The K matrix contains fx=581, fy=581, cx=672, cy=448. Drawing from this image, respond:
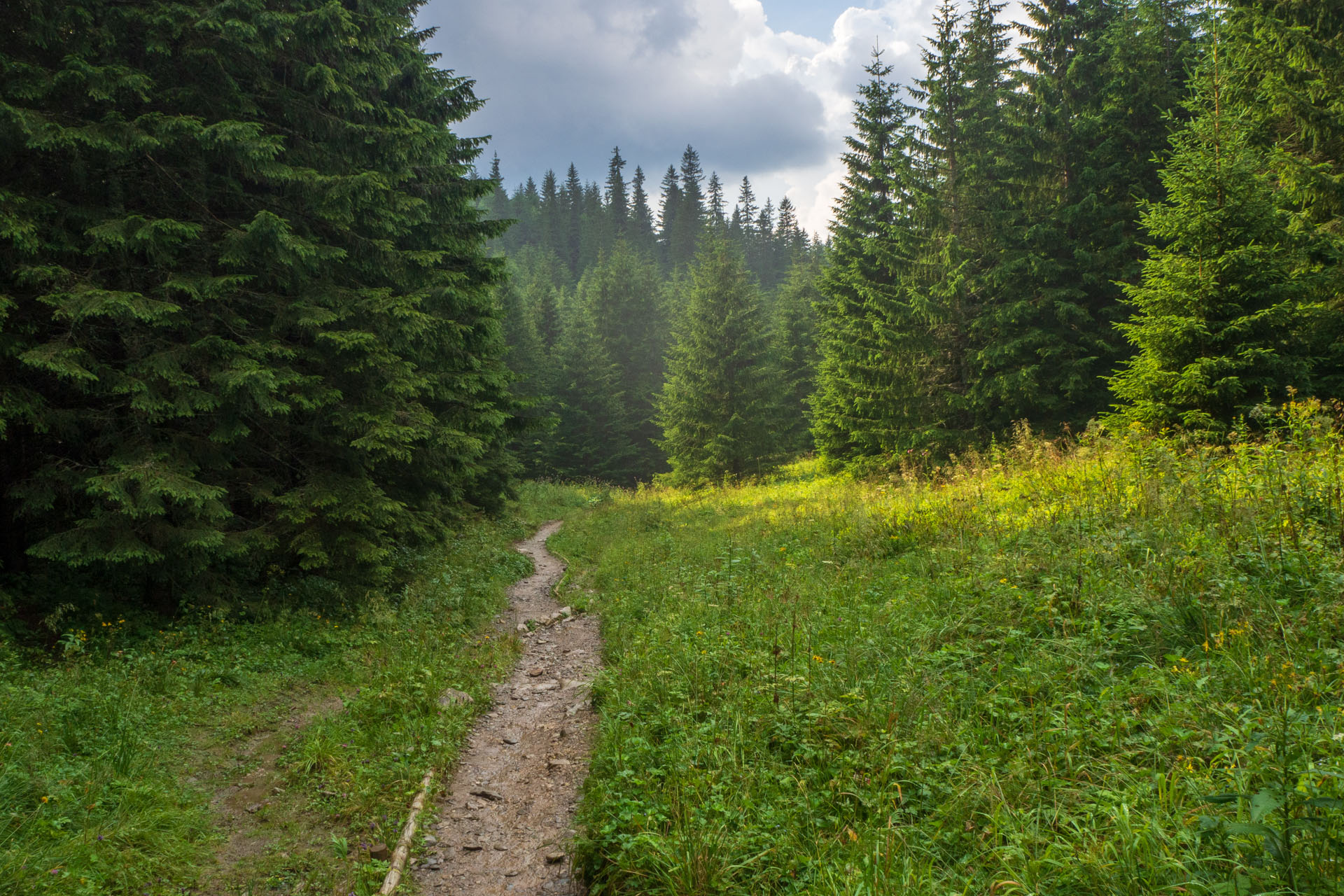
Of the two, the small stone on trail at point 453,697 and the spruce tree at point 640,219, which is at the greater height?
Answer: the spruce tree at point 640,219

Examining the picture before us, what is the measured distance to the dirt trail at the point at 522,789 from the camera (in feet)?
14.6

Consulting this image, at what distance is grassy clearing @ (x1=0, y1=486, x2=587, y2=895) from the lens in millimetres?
4125

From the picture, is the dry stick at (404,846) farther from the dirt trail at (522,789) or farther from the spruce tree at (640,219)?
the spruce tree at (640,219)

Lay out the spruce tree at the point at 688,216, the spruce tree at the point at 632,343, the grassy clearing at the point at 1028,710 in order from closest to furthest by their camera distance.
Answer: the grassy clearing at the point at 1028,710 < the spruce tree at the point at 632,343 < the spruce tree at the point at 688,216

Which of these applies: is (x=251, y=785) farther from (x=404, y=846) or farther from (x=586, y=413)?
(x=586, y=413)

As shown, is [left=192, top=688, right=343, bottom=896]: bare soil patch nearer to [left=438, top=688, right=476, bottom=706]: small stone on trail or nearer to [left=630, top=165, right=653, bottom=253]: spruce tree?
[left=438, top=688, right=476, bottom=706]: small stone on trail

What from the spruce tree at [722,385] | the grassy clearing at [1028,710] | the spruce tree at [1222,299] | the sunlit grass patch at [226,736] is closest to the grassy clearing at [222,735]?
the sunlit grass patch at [226,736]

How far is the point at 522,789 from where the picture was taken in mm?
5633

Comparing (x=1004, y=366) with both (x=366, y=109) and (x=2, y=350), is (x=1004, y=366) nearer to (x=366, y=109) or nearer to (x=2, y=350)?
(x=366, y=109)

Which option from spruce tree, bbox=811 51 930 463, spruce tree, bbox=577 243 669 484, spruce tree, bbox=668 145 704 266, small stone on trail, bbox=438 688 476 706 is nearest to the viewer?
small stone on trail, bbox=438 688 476 706

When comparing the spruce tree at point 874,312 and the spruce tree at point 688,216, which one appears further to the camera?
the spruce tree at point 688,216

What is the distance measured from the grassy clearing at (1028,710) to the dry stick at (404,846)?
1.43m

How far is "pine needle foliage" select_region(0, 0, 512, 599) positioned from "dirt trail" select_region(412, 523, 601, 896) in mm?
3620

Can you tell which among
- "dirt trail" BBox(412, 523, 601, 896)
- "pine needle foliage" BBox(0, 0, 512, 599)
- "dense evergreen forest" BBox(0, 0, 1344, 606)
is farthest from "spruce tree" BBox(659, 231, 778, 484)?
"dirt trail" BBox(412, 523, 601, 896)
